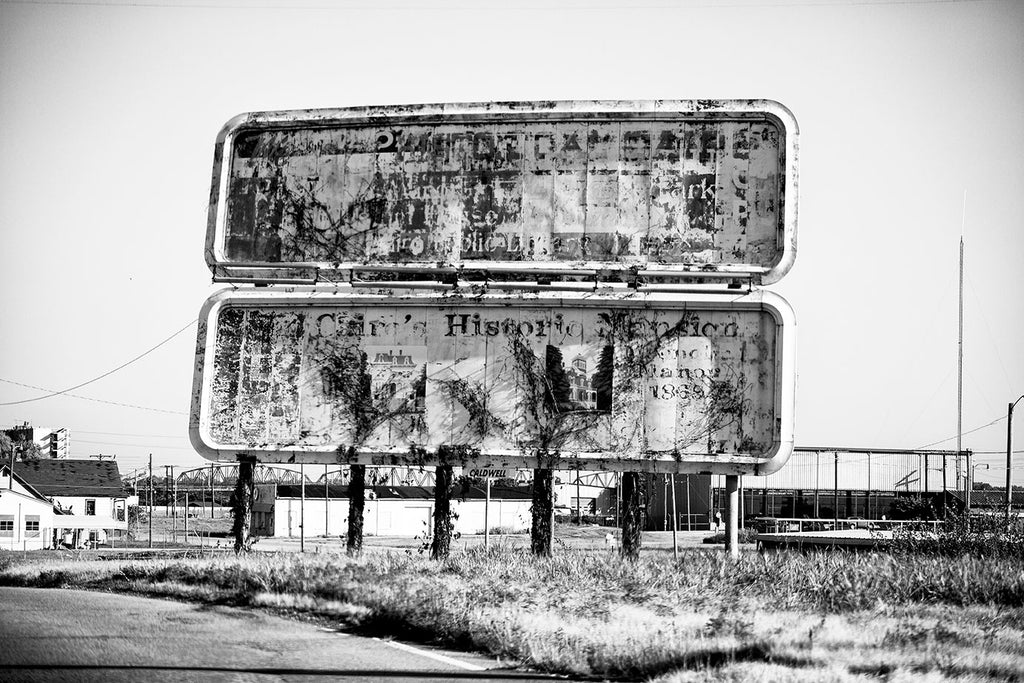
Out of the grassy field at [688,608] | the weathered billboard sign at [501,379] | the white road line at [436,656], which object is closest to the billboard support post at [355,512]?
the grassy field at [688,608]

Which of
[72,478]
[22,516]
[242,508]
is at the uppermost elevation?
[242,508]

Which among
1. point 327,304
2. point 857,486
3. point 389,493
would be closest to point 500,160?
point 327,304

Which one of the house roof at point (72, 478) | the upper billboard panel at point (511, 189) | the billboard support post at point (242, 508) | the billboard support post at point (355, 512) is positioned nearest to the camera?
the upper billboard panel at point (511, 189)

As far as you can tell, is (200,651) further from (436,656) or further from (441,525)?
(441,525)

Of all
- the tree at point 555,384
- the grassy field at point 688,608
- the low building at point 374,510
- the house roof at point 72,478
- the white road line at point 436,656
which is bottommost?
the low building at point 374,510

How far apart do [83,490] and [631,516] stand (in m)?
73.8

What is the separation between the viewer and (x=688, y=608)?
8125mm

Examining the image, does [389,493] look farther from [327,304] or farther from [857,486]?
[327,304]

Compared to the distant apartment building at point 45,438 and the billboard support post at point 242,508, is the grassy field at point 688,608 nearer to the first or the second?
the billboard support post at point 242,508

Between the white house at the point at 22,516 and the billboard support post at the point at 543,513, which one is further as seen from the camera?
the white house at the point at 22,516

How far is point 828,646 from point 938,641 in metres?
0.80

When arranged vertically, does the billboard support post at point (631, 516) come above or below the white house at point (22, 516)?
above

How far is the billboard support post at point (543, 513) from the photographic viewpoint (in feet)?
29.2

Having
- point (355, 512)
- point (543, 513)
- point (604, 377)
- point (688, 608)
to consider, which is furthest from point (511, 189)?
point (355, 512)
